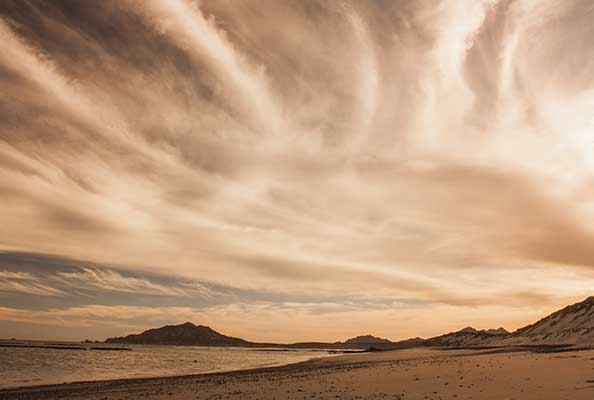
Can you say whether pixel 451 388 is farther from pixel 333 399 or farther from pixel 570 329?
pixel 570 329

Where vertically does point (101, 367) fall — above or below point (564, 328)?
below

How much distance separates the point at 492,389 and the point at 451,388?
1.89m

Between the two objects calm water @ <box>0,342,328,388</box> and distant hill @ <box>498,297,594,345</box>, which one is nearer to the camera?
calm water @ <box>0,342,328,388</box>

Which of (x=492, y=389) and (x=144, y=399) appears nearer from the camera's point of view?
(x=492, y=389)

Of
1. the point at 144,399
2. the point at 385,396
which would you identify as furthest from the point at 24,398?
the point at 385,396

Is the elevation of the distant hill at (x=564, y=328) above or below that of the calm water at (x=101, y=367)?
above

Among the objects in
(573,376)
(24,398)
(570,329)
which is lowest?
(24,398)

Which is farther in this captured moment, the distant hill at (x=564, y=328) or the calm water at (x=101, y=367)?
the distant hill at (x=564, y=328)

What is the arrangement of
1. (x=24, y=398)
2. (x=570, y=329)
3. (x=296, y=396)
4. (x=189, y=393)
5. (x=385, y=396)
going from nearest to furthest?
(x=385, y=396), (x=296, y=396), (x=189, y=393), (x=24, y=398), (x=570, y=329)

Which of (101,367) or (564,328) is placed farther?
(564,328)

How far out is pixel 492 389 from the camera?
17.1 metres

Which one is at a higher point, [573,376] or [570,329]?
[570,329]

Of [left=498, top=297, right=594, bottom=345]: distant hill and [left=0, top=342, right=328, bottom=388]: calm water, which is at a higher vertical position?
[left=498, top=297, right=594, bottom=345]: distant hill

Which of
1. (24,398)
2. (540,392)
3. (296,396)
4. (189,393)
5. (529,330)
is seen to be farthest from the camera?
(529,330)
